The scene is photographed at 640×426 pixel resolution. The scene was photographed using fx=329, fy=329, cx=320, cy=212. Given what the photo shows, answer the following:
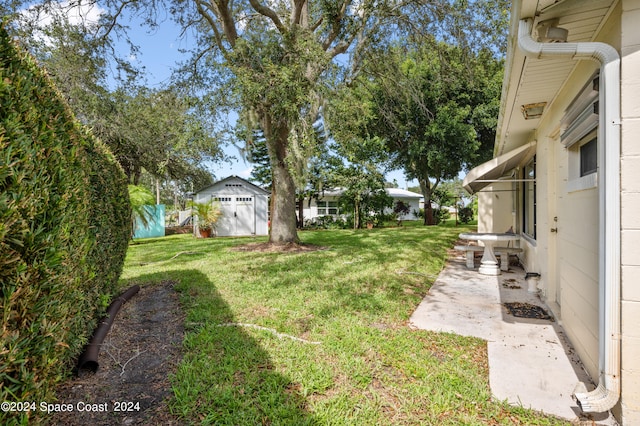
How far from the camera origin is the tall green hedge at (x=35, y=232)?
4.52 ft

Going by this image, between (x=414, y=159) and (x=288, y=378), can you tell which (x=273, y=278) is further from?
(x=414, y=159)

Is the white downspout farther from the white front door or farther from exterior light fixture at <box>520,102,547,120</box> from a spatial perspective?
the white front door

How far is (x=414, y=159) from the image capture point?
17.4 m

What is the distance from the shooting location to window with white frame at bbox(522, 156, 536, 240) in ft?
20.5

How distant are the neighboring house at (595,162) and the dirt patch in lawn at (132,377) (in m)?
2.93

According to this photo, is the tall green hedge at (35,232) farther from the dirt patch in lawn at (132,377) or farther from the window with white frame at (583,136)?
the window with white frame at (583,136)

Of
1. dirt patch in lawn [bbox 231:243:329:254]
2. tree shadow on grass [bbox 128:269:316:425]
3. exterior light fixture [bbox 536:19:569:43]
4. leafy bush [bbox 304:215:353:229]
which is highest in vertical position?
exterior light fixture [bbox 536:19:569:43]

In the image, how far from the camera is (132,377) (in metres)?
2.69

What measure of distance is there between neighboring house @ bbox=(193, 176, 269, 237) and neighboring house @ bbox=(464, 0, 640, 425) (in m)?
15.3

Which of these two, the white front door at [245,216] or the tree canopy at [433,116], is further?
the white front door at [245,216]

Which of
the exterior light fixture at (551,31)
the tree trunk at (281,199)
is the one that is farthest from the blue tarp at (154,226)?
the exterior light fixture at (551,31)

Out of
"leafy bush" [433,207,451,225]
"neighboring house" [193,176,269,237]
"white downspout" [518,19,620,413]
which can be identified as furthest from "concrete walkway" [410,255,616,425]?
"leafy bush" [433,207,451,225]

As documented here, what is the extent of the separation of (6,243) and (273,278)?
496cm

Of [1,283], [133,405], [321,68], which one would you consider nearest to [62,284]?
[1,283]
